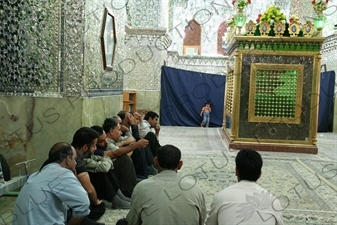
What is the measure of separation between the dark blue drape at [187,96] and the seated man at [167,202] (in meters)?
7.25

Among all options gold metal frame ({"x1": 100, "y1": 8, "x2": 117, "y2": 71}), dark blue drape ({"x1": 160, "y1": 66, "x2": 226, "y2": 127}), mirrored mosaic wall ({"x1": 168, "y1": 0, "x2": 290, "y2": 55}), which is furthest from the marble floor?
mirrored mosaic wall ({"x1": 168, "y1": 0, "x2": 290, "y2": 55})

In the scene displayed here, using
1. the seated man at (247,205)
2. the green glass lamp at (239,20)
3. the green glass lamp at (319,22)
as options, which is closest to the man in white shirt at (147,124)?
the green glass lamp at (239,20)

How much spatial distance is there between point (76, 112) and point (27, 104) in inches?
16.2

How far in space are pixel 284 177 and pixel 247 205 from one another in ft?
8.68

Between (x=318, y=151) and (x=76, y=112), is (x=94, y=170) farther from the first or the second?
(x=318, y=151)

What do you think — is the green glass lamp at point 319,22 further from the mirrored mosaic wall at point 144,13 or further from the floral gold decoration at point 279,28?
the mirrored mosaic wall at point 144,13

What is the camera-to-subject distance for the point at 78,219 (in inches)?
75.0

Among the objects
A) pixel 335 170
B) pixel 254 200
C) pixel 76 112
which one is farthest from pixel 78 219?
pixel 335 170

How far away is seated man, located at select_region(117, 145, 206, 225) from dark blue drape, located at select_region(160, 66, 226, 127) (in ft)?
23.8

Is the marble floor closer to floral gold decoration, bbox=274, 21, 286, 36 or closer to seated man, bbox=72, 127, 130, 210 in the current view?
seated man, bbox=72, 127, 130, 210

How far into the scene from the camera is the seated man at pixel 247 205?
150 cm

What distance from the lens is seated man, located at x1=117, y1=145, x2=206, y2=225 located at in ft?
5.30

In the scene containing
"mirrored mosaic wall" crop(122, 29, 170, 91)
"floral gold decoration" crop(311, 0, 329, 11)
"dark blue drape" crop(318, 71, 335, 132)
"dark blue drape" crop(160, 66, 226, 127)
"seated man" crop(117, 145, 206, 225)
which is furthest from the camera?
"dark blue drape" crop(160, 66, 226, 127)

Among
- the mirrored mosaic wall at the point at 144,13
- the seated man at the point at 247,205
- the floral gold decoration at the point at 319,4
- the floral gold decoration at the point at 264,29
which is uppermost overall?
the mirrored mosaic wall at the point at 144,13
